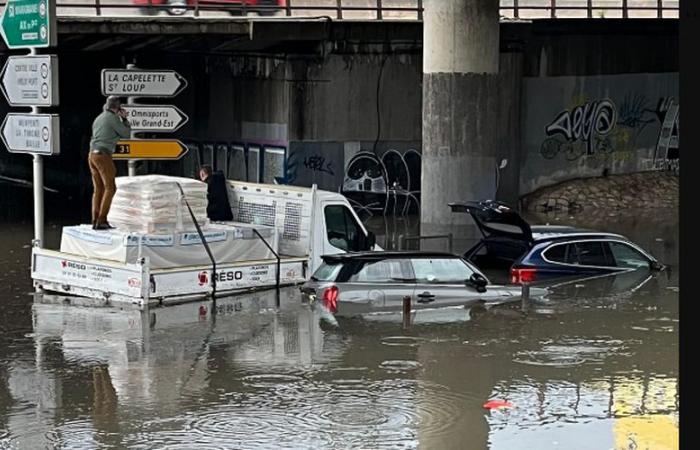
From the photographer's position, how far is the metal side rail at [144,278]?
1748cm

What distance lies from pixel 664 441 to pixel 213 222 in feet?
36.7

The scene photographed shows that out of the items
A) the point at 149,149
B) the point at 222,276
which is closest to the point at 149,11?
the point at 149,149

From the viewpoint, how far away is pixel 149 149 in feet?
62.1

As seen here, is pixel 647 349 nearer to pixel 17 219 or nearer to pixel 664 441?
pixel 664 441

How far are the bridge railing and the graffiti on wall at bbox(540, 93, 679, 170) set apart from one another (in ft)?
9.02

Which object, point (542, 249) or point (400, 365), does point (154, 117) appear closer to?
point (542, 249)

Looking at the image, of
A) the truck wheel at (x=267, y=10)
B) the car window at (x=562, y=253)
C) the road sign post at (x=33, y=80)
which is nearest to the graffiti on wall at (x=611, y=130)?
the truck wheel at (x=267, y=10)

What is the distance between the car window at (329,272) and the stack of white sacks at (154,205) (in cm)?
258

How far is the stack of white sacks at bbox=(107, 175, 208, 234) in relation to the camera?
17.9 m

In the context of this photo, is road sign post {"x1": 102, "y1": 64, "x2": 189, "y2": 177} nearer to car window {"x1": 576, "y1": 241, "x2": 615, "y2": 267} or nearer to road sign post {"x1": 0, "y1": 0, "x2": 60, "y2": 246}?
road sign post {"x1": 0, "y1": 0, "x2": 60, "y2": 246}

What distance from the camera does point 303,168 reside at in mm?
31922

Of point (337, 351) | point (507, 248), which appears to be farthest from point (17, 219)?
point (337, 351)

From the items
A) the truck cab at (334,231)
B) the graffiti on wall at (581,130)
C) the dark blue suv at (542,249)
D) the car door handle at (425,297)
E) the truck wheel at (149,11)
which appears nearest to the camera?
the car door handle at (425,297)

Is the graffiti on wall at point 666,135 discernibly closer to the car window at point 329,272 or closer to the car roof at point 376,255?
the car roof at point 376,255
